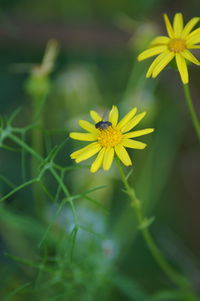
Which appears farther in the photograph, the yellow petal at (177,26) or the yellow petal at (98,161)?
the yellow petal at (177,26)

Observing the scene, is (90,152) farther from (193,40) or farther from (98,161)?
(193,40)

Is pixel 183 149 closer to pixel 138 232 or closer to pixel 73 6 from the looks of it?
pixel 138 232

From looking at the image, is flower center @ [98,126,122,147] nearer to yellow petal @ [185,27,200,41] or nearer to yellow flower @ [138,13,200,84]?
yellow flower @ [138,13,200,84]

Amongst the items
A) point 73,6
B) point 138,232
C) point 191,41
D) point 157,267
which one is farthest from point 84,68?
point 191,41

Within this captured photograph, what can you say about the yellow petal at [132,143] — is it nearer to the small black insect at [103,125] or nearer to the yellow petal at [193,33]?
the small black insect at [103,125]

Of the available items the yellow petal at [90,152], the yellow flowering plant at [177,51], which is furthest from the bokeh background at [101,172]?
the yellow flowering plant at [177,51]

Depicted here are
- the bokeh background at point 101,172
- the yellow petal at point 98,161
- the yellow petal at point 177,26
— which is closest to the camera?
the yellow petal at point 98,161
